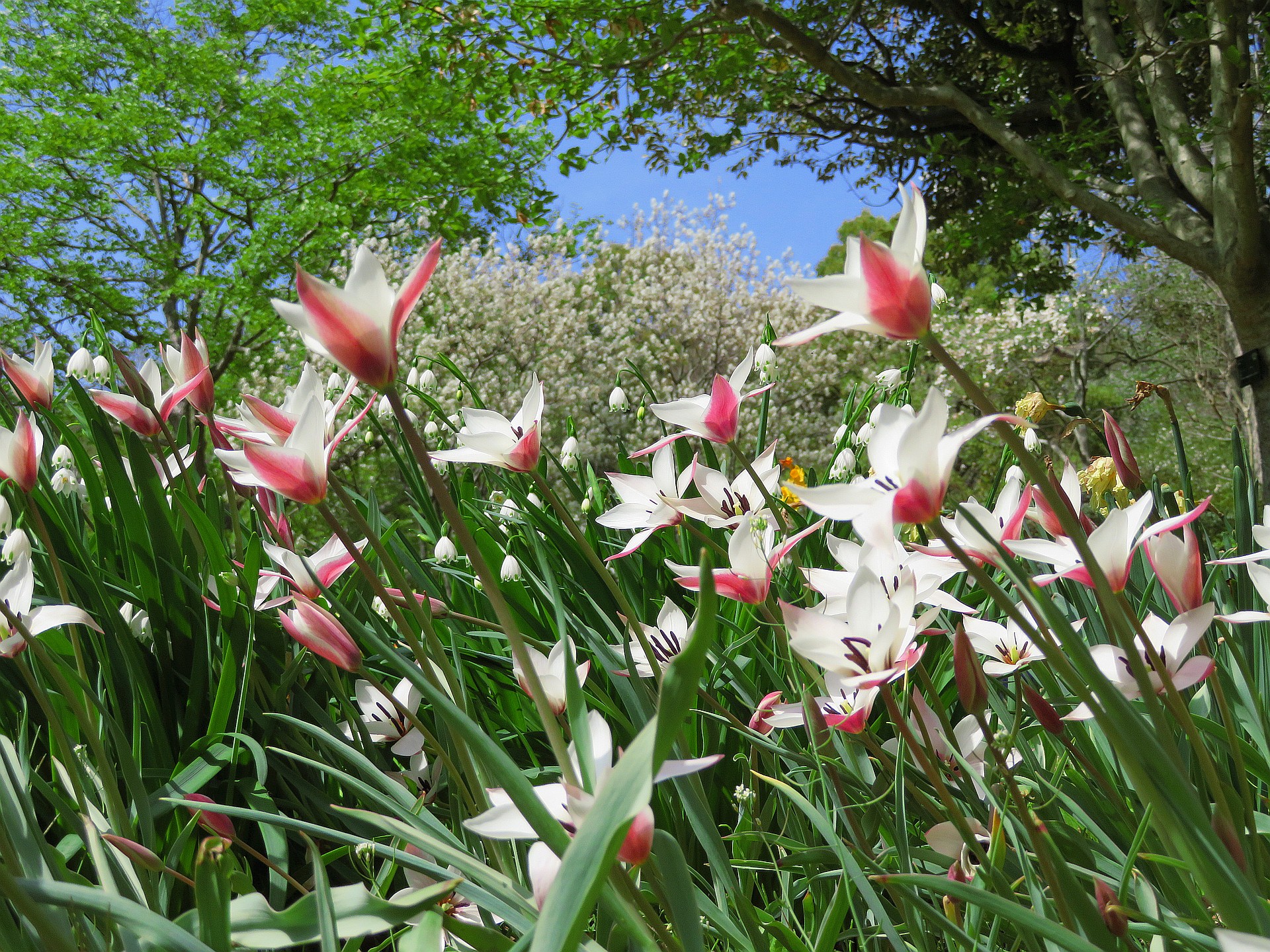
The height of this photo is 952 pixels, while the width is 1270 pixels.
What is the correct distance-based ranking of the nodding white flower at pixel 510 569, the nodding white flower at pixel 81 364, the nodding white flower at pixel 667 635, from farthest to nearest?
the nodding white flower at pixel 81 364 → the nodding white flower at pixel 510 569 → the nodding white flower at pixel 667 635

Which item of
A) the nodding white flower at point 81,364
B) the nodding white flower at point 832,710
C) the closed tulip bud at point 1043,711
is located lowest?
the nodding white flower at point 832,710

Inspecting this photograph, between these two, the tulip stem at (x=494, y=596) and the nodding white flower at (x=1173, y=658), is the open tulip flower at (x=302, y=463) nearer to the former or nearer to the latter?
the tulip stem at (x=494, y=596)

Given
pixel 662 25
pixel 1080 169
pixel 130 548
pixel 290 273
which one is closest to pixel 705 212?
pixel 290 273

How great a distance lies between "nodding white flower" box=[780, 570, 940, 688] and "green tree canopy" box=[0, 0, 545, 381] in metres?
11.2

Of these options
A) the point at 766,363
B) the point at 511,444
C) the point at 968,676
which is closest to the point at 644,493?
the point at 511,444

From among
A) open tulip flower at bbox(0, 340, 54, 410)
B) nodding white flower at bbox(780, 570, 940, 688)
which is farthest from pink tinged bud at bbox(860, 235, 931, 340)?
open tulip flower at bbox(0, 340, 54, 410)

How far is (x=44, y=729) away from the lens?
60.8 inches

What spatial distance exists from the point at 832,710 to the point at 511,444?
46 cm

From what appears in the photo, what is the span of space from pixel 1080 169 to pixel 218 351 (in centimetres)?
1161

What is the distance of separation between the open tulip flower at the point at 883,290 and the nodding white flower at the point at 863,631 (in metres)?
0.23

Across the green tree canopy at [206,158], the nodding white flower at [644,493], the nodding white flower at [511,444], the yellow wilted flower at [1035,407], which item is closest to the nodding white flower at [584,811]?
the nodding white flower at [511,444]

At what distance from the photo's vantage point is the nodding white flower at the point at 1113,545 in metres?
0.73

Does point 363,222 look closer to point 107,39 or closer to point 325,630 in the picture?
point 107,39

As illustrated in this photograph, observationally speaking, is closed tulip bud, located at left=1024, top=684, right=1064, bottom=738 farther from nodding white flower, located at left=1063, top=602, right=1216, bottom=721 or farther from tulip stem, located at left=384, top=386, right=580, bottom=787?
tulip stem, located at left=384, top=386, right=580, bottom=787
